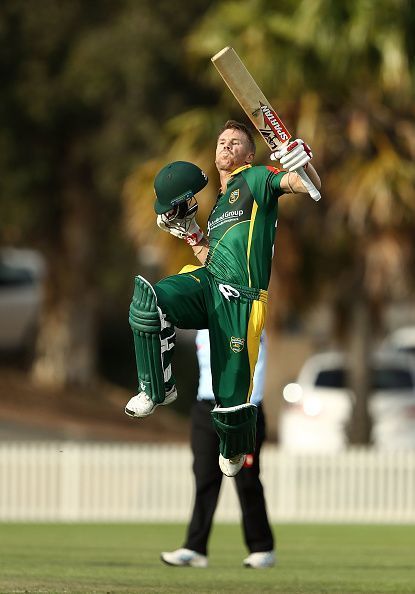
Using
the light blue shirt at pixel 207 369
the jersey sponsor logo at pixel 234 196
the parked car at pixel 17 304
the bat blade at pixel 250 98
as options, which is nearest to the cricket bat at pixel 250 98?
the bat blade at pixel 250 98

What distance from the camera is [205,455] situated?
10.2m

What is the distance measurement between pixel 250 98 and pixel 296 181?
521 mm

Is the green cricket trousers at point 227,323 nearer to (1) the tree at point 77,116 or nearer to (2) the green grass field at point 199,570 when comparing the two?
(2) the green grass field at point 199,570

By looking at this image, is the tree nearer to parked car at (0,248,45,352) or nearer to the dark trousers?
parked car at (0,248,45,352)

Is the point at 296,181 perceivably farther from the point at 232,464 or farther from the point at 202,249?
the point at 232,464

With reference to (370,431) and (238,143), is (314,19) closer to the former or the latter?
(370,431)

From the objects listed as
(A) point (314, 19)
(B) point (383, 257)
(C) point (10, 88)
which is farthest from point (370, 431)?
(C) point (10, 88)

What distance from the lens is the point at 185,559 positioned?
10227 mm

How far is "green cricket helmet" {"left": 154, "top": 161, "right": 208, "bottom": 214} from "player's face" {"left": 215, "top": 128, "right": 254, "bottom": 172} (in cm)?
24

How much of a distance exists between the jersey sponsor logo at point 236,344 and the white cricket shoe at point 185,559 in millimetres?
2489

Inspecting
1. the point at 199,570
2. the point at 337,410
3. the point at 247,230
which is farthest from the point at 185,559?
the point at 337,410

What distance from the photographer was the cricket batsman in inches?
317

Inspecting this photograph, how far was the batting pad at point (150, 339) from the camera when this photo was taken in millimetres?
7930

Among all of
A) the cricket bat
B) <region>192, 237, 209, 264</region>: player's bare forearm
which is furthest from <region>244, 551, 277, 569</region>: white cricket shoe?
the cricket bat
